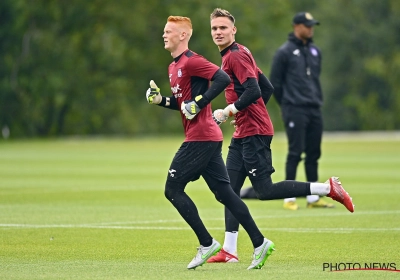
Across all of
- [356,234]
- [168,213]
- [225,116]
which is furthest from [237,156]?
[168,213]

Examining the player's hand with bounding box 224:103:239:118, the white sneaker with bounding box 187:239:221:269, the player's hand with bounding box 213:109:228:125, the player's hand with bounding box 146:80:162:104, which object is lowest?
the white sneaker with bounding box 187:239:221:269

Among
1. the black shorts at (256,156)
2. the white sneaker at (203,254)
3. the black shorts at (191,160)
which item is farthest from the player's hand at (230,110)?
the white sneaker at (203,254)

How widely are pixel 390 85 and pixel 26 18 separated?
29.4 meters

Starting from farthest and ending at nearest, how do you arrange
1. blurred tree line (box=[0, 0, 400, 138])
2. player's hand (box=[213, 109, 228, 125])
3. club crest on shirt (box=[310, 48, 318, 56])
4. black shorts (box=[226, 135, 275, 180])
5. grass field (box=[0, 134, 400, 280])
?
1. blurred tree line (box=[0, 0, 400, 138])
2. club crest on shirt (box=[310, 48, 318, 56])
3. black shorts (box=[226, 135, 275, 180])
4. player's hand (box=[213, 109, 228, 125])
5. grass field (box=[0, 134, 400, 280])

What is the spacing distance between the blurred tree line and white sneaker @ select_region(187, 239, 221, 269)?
47454mm

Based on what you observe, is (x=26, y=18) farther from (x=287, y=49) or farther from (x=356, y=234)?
(x=356, y=234)

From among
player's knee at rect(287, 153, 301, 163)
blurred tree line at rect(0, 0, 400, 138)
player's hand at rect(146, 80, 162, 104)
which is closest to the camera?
player's hand at rect(146, 80, 162, 104)

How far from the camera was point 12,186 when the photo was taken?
1902 centimetres

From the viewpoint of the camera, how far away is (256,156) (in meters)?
9.05

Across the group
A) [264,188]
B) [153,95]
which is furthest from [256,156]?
[153,95]

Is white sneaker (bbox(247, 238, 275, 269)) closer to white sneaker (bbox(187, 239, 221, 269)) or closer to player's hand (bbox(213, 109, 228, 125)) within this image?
white sneaker (bbox(187, 239, 221, 269))

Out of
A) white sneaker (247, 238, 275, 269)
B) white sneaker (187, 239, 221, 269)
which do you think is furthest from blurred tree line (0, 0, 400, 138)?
white sneaker (247, 238, 275, 269)

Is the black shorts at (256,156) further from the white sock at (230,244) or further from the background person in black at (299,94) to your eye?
the background person in black at (299,94)

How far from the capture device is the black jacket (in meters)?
14.5
